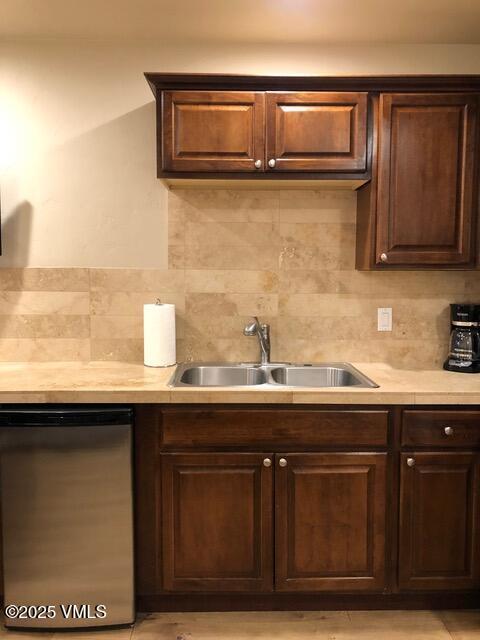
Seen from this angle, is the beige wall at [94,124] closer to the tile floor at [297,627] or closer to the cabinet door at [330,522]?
the cabinet door at [330,522]

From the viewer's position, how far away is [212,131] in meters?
2.38

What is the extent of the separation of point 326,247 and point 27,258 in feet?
4.98

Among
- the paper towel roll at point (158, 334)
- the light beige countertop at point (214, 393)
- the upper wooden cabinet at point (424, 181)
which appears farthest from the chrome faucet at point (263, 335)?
the upper wooden cabinet at point (424, 181)

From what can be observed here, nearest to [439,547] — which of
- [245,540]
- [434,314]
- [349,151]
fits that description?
[245,540]

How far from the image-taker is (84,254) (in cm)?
276

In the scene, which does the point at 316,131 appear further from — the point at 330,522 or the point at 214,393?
the point at 330,522

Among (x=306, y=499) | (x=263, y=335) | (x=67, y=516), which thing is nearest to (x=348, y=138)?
(x=263, y=335)

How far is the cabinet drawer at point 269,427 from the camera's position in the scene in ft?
7.23

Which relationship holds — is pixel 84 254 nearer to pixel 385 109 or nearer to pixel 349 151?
pixel 349 151

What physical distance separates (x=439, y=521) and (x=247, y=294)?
1.36 meters

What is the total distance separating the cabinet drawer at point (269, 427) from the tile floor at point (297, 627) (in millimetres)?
741

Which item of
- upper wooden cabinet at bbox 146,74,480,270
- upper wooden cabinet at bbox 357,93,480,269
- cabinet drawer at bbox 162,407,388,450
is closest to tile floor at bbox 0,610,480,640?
cabinet drawer at bbox 162,407,388,450

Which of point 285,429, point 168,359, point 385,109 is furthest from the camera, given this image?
point 168,359

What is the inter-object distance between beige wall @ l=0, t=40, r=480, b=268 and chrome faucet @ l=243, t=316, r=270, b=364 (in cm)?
69
